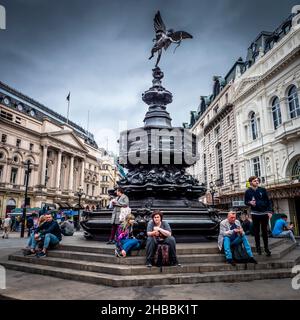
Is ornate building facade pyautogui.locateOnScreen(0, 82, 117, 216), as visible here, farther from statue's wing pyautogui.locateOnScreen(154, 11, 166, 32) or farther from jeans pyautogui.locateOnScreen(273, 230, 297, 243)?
jeans pyautogui.locateOnScreen(273, 230, 297, 243)

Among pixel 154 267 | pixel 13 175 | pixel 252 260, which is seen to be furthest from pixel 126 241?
pixel 13 175

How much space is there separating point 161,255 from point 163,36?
8973 millimetres

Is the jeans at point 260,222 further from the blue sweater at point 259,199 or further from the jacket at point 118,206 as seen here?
the jacket at point 118,206

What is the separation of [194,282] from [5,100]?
51.5m

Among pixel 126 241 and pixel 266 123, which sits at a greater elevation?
pixel 266 123

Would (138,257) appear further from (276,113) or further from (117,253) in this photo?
(276,113)

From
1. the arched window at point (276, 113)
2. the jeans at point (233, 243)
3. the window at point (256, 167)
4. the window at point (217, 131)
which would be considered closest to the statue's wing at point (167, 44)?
the jeans at point (233, 243)

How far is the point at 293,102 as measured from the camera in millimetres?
22672

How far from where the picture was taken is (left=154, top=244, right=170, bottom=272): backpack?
527 cm

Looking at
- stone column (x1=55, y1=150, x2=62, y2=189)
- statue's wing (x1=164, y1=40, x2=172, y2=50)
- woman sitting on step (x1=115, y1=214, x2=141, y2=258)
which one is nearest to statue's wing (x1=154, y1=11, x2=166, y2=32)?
statue's wing (x1=164, y1=40, x2=172, y2=50)

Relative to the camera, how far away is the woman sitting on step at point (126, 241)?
18.7ft

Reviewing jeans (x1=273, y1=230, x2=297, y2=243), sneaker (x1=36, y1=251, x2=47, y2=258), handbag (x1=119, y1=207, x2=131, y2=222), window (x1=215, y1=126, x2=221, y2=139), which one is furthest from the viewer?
window (x1=215, y1=126, x2=221, y2=139)

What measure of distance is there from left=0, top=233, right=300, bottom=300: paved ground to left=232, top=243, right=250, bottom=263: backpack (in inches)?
26.0
